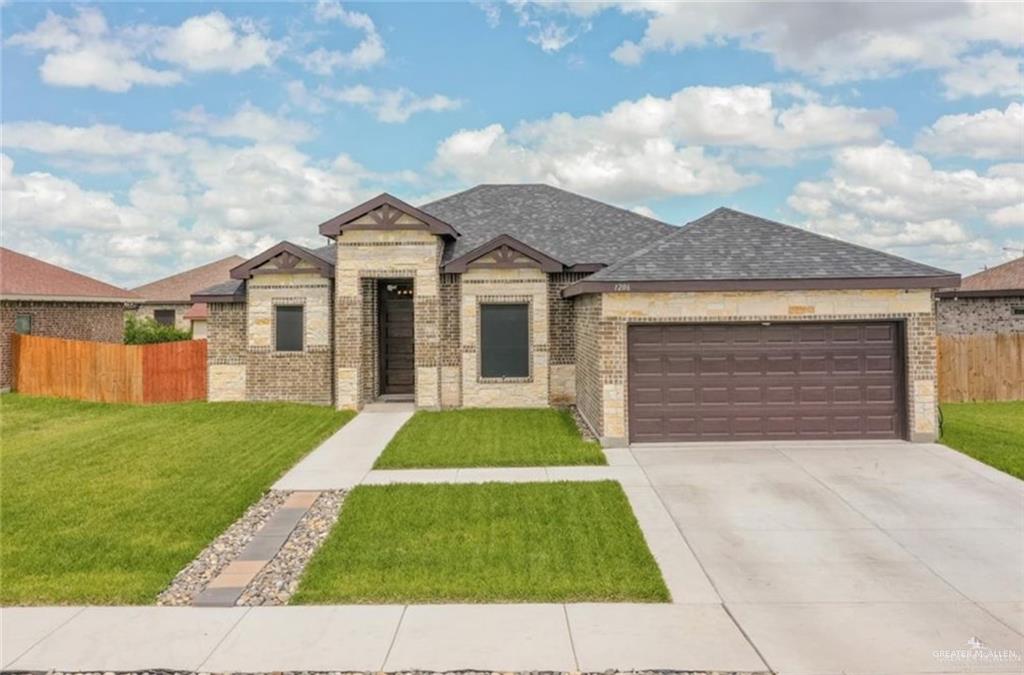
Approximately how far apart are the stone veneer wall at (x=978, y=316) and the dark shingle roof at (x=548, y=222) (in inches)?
401

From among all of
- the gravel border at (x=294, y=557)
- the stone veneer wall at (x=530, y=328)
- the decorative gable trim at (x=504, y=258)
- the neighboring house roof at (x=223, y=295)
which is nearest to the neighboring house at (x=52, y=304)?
the neighboring house roof at (x=223, y=295)

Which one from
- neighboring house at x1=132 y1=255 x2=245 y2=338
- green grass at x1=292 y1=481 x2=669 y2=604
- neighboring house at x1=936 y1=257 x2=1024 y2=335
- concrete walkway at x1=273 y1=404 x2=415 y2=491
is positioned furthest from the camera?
neighboring house at x1=132 y1=255 x2=245 y2=338

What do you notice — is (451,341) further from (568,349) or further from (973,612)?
(973,612)

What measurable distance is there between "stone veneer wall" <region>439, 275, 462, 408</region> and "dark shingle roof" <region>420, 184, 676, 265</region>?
4.55 ft

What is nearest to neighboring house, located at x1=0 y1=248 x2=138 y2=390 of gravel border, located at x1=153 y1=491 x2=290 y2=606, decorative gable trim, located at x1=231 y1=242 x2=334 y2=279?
decorative gable trim, located at x1=231 y1=242 x2=334 y2=279

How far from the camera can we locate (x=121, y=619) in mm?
5398

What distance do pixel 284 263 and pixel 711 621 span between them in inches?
582

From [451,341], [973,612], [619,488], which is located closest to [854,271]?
[619,488]

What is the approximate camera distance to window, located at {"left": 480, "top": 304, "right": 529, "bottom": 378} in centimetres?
1634

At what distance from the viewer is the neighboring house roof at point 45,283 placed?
67.3ft

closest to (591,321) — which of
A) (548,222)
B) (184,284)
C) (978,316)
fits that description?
(548,222)

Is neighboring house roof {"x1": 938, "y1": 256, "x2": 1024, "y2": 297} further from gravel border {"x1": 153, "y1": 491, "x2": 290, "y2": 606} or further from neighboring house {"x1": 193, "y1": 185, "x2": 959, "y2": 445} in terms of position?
gravel border {"x1": 153, "y1": 491, "x2": 290, "y2": 606}

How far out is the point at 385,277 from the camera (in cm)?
1627

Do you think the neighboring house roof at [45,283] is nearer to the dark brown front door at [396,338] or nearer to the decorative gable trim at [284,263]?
the decorative gable trim at [284,263]
